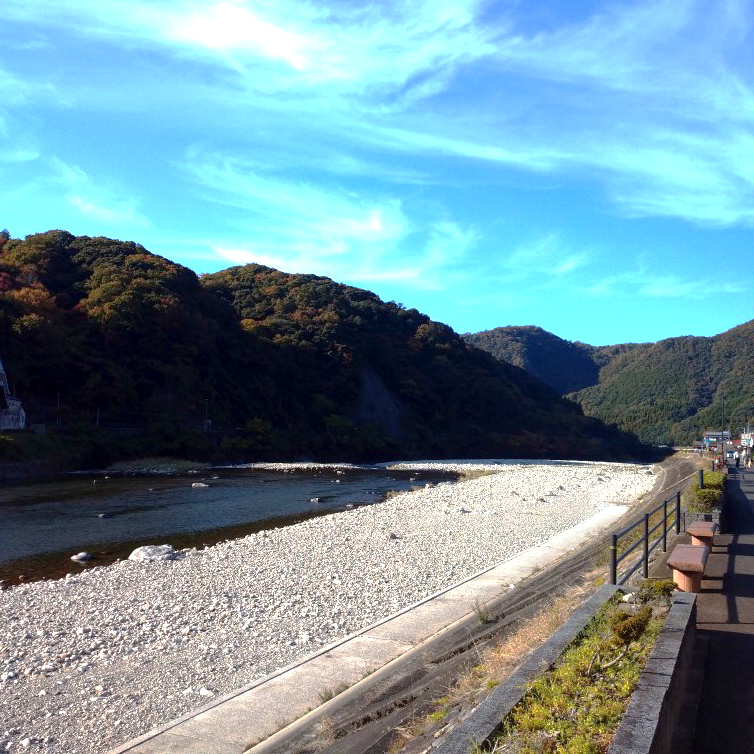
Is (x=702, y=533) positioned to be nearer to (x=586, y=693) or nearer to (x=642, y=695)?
(x=586, y=693)

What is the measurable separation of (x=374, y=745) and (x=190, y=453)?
48516mm

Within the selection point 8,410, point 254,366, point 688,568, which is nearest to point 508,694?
point 688,568

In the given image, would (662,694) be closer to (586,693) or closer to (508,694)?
(586,693)

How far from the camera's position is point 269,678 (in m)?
6.75

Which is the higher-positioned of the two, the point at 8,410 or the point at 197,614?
the point at 8,410

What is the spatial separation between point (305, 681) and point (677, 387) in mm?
113494

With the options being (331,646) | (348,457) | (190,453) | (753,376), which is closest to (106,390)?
(190,453)

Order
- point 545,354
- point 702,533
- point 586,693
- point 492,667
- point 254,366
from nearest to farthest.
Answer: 1. point 586,693
2. point 492,667
3. point 702,533
4. point 254,366
5. point 545,354

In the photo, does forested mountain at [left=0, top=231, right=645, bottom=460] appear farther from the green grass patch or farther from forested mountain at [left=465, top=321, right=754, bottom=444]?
the green grass patch

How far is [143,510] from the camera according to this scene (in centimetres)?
2341

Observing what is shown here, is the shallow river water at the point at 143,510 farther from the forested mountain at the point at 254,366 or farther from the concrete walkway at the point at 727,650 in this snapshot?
the forested mountain at the point at 254,366

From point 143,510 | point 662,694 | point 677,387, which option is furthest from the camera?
point 677,387

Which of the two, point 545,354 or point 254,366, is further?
point 545,354

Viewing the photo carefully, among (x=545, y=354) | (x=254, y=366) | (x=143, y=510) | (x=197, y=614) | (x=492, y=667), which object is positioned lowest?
(x=143, y=510)
